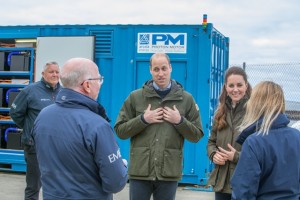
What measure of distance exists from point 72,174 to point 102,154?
0.22 metres

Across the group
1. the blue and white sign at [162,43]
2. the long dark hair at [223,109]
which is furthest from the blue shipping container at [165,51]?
the long dark hair at [223,109]

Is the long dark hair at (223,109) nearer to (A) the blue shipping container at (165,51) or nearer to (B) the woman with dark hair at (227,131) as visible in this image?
(B) the woman with dark hair at (227,131)

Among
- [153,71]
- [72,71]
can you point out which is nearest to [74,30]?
[153,71]

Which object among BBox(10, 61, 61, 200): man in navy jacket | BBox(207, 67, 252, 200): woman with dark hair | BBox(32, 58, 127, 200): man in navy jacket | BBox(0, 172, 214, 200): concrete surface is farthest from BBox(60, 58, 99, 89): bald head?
BBox(0, 172, 214, 200): concrete surface

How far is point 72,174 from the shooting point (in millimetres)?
2779

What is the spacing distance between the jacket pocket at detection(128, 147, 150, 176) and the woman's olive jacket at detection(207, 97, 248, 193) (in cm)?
54

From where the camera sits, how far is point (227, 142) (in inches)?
153

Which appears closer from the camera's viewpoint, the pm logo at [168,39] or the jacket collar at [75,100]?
the jacket collar at [75,100]

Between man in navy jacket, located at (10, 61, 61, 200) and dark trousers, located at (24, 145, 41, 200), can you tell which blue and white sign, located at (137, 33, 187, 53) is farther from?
dark trousers, located at (24, 145, 41, 200)

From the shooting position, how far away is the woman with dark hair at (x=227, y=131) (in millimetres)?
3797

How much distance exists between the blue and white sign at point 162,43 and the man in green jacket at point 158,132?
4158mm

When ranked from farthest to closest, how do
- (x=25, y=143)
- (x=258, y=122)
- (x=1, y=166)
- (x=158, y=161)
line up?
(x=1, y=166)
(x=25, y=143)
(x=158, y=161)
(x=258, y=122)

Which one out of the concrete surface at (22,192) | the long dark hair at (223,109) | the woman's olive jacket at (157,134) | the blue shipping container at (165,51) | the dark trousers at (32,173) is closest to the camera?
the long dark hair at (223,109)

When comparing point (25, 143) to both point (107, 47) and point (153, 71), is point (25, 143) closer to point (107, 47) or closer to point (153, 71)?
point (153, 71)
